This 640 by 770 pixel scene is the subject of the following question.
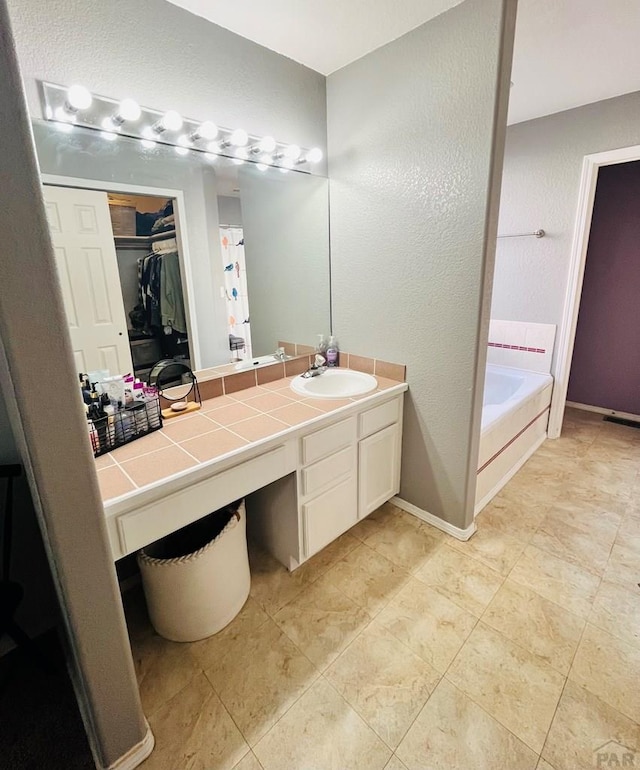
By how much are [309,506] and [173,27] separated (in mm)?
2040

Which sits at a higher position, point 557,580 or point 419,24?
point 419,24

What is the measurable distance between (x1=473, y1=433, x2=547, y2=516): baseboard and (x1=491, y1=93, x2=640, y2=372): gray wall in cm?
61

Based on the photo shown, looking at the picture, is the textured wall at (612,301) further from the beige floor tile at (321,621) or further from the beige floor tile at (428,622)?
the beige floor tile at (321,621)

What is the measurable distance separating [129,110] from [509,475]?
9.24 feet

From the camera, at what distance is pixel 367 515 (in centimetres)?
212

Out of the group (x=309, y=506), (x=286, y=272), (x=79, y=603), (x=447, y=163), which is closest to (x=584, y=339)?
(x=447, y=163)

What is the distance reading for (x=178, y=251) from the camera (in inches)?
67.7

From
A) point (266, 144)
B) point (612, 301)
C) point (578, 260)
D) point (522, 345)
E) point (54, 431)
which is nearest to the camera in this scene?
point (54, 431)

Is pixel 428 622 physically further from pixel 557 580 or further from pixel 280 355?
pixel 280 355

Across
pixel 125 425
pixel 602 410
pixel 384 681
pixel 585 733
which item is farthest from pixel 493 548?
pixel 602 410

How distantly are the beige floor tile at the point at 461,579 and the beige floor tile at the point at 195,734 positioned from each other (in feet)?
3.20

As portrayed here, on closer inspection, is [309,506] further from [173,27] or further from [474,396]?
[173,27]

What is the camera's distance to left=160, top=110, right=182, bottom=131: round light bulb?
150 cm

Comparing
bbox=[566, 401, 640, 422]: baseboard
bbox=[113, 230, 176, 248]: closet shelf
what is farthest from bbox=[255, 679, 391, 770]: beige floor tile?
bbox=[566, 401, 640, 422]: baseboard
